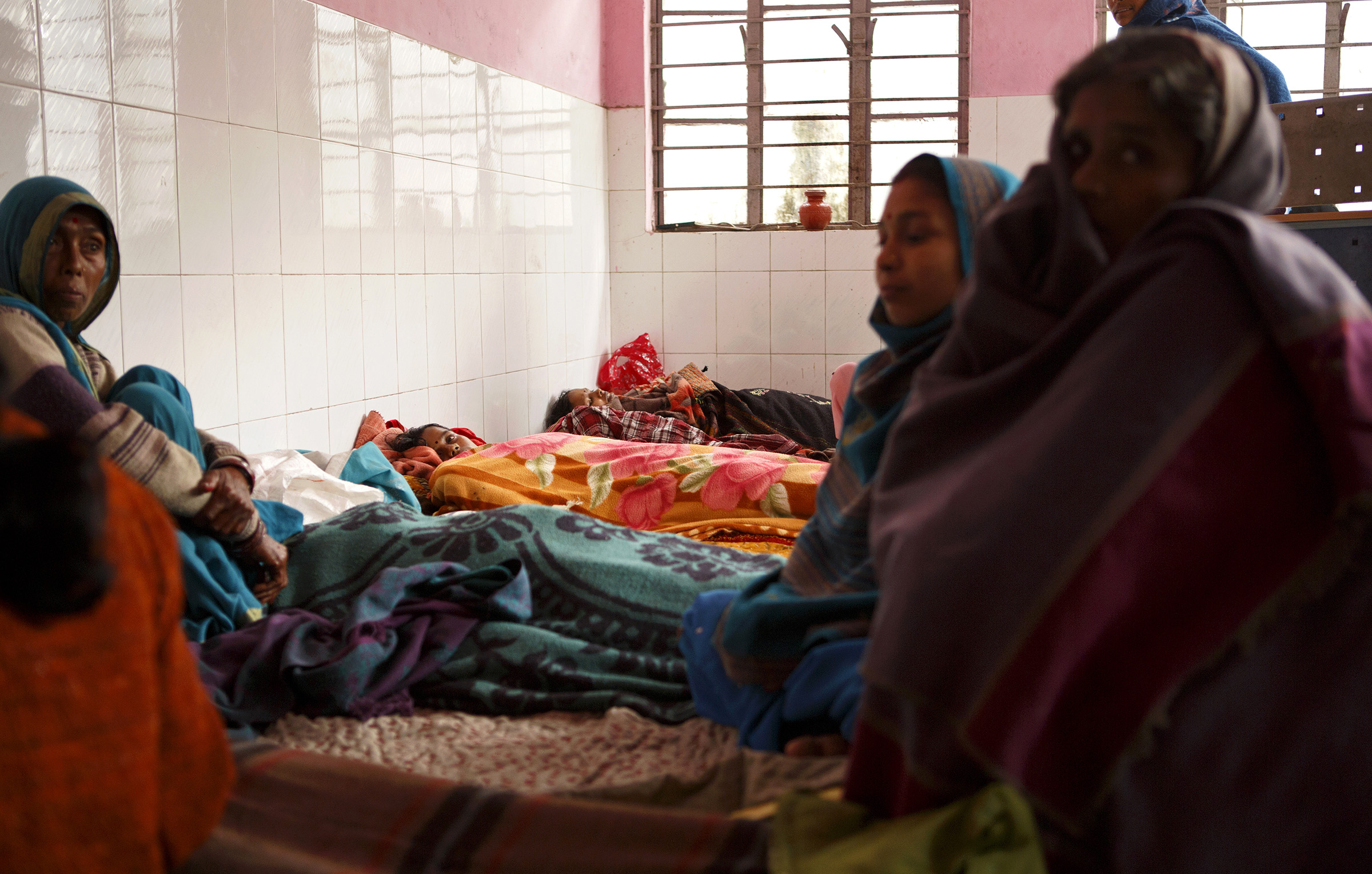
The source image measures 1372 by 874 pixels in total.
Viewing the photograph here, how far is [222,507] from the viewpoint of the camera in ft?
6.67

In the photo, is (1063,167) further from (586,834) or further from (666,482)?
(666,482)

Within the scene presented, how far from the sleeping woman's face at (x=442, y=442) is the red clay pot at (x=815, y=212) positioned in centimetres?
252

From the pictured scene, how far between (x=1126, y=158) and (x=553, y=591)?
1.37 m

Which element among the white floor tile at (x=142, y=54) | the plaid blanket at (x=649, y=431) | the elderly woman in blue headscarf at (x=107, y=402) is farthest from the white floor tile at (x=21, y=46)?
the plaid blanket at (x=649, y=431)

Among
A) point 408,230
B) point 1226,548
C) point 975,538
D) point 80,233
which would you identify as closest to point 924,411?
point 975,538

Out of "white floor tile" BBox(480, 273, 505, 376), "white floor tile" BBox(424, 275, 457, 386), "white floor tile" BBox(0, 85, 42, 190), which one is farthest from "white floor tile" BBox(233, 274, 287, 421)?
"white floor tile" BBox(480, 273, 505, 376)

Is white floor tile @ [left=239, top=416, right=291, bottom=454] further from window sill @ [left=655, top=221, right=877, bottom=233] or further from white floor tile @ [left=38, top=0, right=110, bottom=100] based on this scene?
window sill @ [left=655, top=221, right=877, bottom=233]

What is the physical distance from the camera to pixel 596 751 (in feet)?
5.29

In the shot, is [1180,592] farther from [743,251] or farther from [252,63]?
[743,251]

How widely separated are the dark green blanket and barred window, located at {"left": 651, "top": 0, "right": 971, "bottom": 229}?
11.8 feet

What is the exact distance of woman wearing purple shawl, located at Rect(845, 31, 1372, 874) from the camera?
0.91m

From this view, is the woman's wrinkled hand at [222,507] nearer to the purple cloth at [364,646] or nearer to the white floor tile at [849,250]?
the purple cloth at [364,646]

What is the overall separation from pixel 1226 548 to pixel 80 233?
79.3 inches

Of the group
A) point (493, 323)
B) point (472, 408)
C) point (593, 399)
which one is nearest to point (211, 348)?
point (472, 408)
